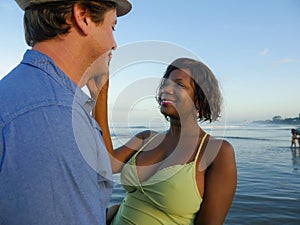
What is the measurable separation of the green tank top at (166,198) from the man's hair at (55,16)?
1449 mm

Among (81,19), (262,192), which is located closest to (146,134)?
(81,19)

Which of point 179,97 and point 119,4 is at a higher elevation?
point 119,4

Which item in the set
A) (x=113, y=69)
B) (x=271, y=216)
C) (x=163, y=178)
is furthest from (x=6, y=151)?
(x=271, y=216)

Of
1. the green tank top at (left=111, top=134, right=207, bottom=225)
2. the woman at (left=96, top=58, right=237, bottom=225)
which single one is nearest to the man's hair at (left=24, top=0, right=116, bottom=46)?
the woman at (left=96, top=58, right=237, bottom=225)

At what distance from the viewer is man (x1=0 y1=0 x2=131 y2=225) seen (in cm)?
83

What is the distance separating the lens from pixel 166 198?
221 cm

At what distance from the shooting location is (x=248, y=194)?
6.64 m

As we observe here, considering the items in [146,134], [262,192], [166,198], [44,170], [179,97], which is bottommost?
[262,192]

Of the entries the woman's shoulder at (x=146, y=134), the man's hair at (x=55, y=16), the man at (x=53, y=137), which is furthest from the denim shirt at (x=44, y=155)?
the woman's shoulder at (x=146, y=134)

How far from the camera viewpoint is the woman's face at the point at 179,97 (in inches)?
103

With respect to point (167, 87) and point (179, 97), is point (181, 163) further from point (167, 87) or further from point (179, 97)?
point (167, 87)

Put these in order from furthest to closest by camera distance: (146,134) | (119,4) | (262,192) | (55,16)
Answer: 1. (262,192)
2. (146,134)
3. (119,4)
4. (55,16)

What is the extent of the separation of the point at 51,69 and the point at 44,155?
0.33 m

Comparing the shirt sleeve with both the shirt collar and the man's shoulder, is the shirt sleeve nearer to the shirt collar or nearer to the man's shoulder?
the man's shoulder
